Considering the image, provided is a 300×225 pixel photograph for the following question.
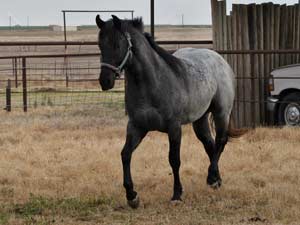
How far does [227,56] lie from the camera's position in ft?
43.2

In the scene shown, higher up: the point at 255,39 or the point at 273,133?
the point at 255,39

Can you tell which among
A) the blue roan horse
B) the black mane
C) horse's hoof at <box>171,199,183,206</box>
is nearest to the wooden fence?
the blue roan horse

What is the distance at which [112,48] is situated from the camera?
6527 mm

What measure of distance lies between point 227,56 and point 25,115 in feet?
15.7

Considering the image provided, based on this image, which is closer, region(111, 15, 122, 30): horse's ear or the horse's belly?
region(111, 15, 122, 30): horse's ear

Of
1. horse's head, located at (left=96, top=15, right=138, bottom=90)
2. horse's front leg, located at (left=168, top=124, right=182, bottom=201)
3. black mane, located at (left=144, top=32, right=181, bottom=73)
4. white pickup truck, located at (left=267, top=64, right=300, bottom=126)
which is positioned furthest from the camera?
white pickup truck, located at (left=267, top=64, right=300, bottom=126)

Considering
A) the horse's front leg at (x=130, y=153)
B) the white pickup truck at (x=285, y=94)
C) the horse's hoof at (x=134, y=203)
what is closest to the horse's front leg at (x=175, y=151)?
the horse's front leg at (x=130, y=153)

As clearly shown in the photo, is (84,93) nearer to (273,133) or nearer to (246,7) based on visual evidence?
(246,7)

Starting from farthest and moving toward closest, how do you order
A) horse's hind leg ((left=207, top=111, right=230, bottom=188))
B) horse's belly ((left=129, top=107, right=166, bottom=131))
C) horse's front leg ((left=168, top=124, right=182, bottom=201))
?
horse's hind leg ((left=207, top=111, right=230, bottom=188))
horse's front leg ((left=168, top=124, right=182, bottom=201))
horse's belly ((left=129, top=107, right=166, bottom=131))

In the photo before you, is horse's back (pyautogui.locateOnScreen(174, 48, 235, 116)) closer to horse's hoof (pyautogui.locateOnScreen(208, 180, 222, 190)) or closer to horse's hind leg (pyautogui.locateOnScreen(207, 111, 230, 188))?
horse's hind leg (pyautogui.locateOnScreen(207, 111, 230, 188))

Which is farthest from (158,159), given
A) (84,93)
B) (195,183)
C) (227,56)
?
(84,93)

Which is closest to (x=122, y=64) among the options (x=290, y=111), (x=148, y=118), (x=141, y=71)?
(x=141, y=71)

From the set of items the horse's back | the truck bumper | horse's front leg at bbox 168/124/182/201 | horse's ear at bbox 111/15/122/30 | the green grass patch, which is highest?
horse's ear at bbox 111/15/122/30

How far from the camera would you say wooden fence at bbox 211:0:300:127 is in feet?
42.0
